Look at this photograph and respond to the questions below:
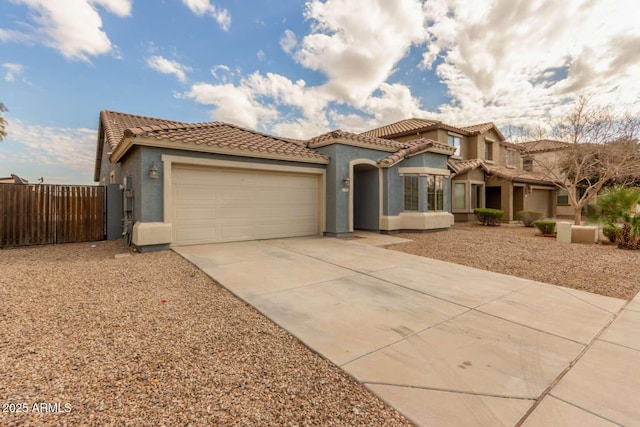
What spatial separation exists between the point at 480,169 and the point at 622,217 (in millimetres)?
9996

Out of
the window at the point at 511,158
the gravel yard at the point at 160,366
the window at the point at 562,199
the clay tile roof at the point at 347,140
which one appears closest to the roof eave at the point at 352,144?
the clay tile roof at the point at 347,140

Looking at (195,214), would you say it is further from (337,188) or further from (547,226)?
(547,226)

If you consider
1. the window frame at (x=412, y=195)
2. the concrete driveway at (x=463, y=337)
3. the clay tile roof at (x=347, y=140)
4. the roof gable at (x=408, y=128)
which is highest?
the roof gable at (x=408, y=128)

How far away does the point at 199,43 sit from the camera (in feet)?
40.1

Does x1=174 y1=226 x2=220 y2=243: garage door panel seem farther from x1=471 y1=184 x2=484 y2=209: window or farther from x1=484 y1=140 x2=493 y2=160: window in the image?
x1=484 y1=140 x2=493 y2=160: window

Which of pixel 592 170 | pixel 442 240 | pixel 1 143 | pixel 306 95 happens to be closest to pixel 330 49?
pixel 306 95

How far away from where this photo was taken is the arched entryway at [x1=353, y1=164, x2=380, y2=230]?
13241 mm

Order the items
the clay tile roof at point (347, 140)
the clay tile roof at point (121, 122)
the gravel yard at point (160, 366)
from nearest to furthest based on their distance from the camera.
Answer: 1. the gravel yard at point (160, 366)
2. the clay tile roof at point (347, 140)
3. the clay tile roof at point (121, 122)

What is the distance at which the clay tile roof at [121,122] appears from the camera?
1354cm

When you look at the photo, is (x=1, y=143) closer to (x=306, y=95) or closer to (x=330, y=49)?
(x=306, y=95)

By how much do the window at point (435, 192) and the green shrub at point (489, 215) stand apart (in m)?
5.61

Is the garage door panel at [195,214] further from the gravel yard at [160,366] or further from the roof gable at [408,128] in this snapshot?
the roof gable at [408,128]

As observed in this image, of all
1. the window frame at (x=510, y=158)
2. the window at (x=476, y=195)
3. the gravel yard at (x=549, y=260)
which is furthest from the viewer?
the window frame at (x=510, y=158)

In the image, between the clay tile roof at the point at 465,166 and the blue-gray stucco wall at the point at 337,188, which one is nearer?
the blue-gray stucco wall at the point at 337,188
